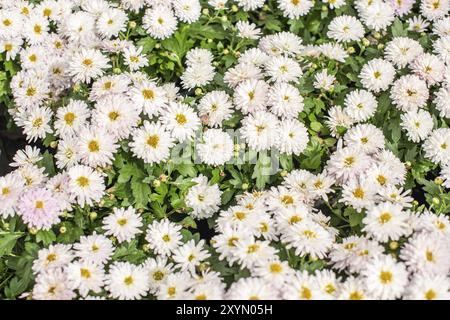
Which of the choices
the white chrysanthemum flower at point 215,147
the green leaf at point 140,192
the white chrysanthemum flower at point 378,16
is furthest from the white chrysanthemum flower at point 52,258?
the white chrysanthemum flower at point 378,16

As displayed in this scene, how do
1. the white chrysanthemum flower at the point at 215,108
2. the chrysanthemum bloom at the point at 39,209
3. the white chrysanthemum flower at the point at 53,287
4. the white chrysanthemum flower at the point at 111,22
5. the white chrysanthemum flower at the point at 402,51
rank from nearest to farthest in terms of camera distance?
1. the white chrysanthemum flower at the point at 53,287
2. the chrysanthemum bloom at the point at 39,209
3. the white chrysanthemum flower at the point at 215,108
4. the white chrysanthemum flower at the point at 402,51
5. the white chrysanthemum flower at the point at 111,22

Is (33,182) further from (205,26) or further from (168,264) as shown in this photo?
(205,26)

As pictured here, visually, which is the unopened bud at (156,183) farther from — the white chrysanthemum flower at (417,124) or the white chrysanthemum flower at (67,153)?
the white chrysanthemum flower at (417,124)

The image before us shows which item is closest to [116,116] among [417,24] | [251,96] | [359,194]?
[251,96]

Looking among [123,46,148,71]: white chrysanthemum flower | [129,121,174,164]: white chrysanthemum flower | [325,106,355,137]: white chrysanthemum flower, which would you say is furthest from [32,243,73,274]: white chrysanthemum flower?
[325,106,355,137]: white chrysanthemum flower

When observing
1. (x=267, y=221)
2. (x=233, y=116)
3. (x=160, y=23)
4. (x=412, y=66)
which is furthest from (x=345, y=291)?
(x=160, y=23)
